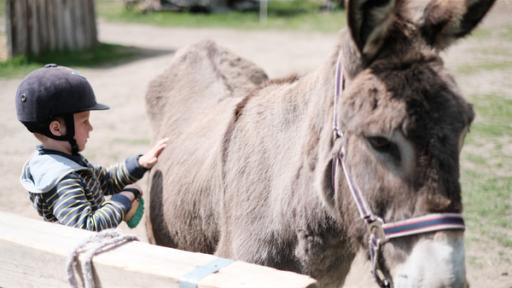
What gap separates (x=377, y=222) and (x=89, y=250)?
99cm

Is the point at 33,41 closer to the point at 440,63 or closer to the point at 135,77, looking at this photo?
the point at 135,77

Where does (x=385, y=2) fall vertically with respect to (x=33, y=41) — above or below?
above

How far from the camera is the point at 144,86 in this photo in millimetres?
10414

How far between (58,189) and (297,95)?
3.92 ft

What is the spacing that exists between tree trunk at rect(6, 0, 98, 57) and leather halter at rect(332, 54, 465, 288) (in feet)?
36.3

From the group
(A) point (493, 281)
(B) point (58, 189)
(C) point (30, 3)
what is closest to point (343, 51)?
(B) point (58, 189)

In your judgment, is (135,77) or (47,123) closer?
(47,123)

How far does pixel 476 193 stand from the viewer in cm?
542

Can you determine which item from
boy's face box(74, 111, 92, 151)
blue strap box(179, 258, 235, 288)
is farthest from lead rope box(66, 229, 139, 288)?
boy's face box(74, 111, 92, 151)

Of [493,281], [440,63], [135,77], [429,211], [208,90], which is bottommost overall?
[135,77]

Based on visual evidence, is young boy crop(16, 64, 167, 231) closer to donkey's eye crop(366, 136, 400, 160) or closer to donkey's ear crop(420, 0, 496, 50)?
donkey's eye crop(366, 136, 400, 160)

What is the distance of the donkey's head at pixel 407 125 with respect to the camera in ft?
6.23

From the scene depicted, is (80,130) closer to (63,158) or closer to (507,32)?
(63,158)

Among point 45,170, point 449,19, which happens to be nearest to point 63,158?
point 45,170
